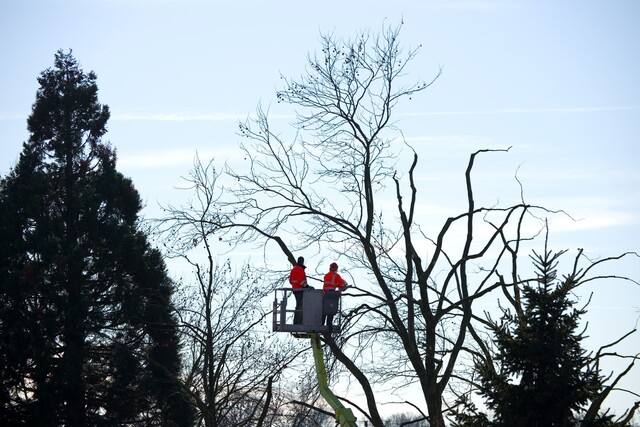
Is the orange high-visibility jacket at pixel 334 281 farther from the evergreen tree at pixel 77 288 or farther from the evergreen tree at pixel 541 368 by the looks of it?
the evergreen tree at pixel 77 288

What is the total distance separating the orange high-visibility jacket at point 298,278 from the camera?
1941 centimetres

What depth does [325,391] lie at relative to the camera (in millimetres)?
19938

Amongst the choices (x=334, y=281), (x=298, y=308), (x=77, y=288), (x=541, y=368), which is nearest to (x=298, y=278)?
(x=298, y=308)

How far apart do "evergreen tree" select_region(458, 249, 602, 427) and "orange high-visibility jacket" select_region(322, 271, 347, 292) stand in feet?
15.5

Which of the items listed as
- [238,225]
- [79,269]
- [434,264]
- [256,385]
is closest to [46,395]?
[79,269]

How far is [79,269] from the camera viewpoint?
3303cm

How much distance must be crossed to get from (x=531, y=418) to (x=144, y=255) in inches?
879

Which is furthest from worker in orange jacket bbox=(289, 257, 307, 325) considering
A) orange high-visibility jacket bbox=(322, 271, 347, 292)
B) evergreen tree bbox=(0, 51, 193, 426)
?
evergreen tree bbox=(0, 51, 193, 426)

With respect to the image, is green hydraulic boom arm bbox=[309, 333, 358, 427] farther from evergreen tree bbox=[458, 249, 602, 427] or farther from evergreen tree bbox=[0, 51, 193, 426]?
evergreen tree bbox=[0, 51, 193, 426]

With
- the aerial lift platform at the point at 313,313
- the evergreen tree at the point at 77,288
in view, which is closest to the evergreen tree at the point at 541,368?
the aerial lift platform at the point at 313,313

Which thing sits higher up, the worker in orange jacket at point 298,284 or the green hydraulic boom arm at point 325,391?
the worker in orange jacket at point 298,284

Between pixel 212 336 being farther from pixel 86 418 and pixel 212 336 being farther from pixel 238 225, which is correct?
pixel 86 418

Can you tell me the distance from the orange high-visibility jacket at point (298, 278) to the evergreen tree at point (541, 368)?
16.8 feet

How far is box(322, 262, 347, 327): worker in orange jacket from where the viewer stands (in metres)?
19.4
